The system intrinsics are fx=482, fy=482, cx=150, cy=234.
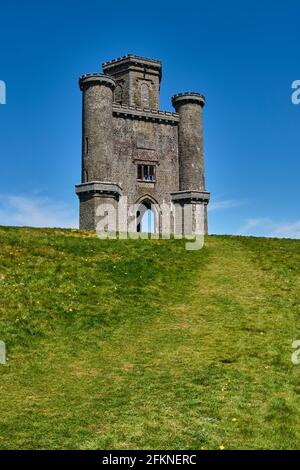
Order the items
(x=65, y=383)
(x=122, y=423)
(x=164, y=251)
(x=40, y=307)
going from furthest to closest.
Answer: (x=164, y=251) < (x=40, y=307) < (x=65, y=383) < (x=122, y=423)

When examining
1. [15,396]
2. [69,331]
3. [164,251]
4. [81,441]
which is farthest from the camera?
[164,251]

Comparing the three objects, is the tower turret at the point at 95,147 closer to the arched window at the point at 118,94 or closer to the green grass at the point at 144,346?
the arched window at the point at 118,94

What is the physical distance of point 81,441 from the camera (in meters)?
10.7

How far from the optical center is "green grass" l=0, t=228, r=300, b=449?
1139 cm

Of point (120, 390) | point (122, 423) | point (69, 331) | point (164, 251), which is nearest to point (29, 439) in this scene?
point (122, 423)

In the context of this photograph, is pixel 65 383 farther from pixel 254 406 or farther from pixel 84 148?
pixel 84 148

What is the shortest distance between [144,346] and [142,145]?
41.0 metres

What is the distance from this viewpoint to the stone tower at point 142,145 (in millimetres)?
51312

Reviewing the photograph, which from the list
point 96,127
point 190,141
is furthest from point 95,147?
point 190,141

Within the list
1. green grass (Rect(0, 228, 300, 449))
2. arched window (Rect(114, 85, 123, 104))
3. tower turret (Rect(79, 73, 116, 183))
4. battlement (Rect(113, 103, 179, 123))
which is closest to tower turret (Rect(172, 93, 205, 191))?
battlement (Rect(113, 103, 179, 123))

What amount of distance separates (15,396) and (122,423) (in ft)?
11.8

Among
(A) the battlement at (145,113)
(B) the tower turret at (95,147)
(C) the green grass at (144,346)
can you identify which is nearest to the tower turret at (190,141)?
(A) the battlement at (145,113)

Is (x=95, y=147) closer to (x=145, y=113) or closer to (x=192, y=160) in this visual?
(x=145, y=113)

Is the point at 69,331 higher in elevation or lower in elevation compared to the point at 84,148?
lower
